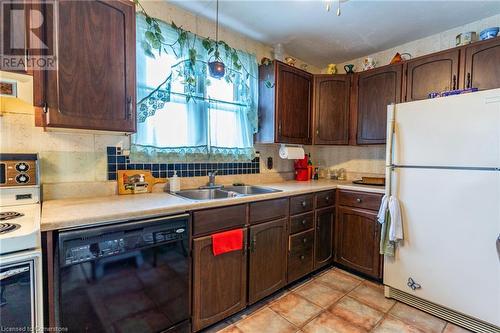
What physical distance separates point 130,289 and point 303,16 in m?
2.34

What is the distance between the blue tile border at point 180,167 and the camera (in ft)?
5.72

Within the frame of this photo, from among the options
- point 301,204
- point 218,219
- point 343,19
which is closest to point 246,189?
point 301,204

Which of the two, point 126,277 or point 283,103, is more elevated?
point 283,103

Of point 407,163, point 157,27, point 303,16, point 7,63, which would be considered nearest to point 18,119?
point 7,63

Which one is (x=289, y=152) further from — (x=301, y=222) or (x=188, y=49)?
(x=188, y=49)

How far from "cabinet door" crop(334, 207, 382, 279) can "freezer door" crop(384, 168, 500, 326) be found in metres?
0.23

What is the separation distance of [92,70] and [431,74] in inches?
104

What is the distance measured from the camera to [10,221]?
1072 mm

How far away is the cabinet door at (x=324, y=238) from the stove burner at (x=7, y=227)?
6.84 ft

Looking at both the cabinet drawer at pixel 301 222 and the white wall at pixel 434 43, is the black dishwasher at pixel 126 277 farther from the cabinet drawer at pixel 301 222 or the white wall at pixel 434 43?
the white wall at pixel 434 43

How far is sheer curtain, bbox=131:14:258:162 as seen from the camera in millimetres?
1820

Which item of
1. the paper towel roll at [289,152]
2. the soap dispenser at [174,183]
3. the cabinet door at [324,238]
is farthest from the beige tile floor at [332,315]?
the paper towel roll at [289,152]

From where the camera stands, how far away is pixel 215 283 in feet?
5.26

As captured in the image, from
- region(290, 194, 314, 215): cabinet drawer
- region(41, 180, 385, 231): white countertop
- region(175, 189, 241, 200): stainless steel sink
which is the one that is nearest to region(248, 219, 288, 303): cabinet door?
region(290, 194, 314, 215): cabinet drawer
